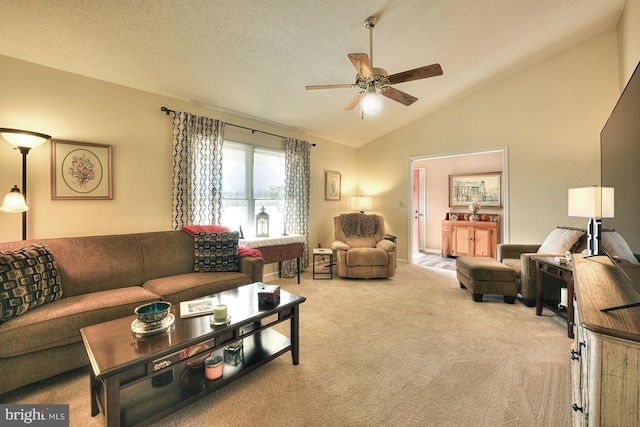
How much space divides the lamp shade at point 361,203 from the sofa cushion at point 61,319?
397 centimetres

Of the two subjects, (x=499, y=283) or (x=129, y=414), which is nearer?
(x=129, y=414)

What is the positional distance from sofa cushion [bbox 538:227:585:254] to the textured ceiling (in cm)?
230

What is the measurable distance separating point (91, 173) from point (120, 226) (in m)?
0.59

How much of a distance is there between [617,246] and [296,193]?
3.70 m

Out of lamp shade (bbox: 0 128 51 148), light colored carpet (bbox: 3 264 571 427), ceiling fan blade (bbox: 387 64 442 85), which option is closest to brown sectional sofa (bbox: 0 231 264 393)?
light colored carpet (bbox: 3 264 571 427)

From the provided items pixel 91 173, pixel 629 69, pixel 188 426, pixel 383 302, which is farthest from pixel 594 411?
pixel 91 173

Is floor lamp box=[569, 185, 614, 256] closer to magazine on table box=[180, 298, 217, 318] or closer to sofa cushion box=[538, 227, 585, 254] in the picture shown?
sofa cushion box=[538, 227, 585, 254]

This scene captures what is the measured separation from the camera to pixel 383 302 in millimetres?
3227

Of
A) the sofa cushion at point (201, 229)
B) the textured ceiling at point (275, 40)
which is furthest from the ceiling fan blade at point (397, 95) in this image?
the sofa cushion at point (201, 229)

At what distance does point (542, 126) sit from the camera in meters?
3.77

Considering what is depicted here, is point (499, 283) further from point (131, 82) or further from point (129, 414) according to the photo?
point (131, 82)

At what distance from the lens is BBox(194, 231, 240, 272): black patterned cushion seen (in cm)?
283

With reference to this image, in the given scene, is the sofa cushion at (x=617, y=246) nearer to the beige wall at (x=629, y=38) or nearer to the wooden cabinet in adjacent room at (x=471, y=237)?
the beige wall at (x=629, y=38)

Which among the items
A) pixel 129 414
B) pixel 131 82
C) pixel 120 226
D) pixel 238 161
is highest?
pixel 131 82
